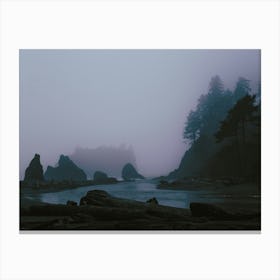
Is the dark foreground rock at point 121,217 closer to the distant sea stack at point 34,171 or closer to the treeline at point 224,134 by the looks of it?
the distant sea stack at point 34,171

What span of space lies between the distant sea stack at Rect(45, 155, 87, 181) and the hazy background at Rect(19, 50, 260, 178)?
0.26ft

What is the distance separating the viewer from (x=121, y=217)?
4.47 meters

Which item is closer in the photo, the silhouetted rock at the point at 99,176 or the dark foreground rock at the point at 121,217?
the dark foreground rock at the point at 121,217

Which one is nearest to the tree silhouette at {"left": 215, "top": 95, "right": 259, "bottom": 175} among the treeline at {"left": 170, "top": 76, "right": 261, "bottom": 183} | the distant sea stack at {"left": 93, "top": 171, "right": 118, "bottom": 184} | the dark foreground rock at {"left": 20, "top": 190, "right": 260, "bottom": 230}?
the treeline at {"left": 170, "top": 76, "right": 261, "bottom": 183}

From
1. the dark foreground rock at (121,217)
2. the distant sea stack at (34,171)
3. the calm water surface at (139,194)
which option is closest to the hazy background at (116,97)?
the distant sea stack at (34,171)

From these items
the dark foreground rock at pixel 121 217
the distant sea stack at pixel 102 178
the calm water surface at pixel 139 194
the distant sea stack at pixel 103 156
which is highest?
the distant sea stack at pixel 103 156

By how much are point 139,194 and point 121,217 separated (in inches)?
12.2

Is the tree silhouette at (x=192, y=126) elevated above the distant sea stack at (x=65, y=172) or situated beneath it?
elevated above

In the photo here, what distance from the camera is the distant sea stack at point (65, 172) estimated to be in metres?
4.51

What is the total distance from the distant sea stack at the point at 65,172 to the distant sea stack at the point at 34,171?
77mm

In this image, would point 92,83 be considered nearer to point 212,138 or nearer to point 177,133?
point 177,133
